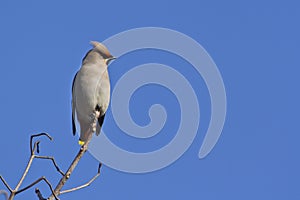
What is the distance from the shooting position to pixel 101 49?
800 centimetres

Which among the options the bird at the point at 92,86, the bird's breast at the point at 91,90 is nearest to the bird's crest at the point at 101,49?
the bird at the point at 92,86

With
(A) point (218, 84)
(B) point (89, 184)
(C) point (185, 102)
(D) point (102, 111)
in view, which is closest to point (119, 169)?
(B) point (89, 184)

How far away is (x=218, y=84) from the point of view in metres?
6.93

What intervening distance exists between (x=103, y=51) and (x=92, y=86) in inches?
19.0

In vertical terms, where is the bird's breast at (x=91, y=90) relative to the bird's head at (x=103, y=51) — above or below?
below

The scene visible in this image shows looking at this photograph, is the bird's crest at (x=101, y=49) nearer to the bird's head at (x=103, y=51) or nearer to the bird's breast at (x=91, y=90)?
the bird's head at (x=103, y=51)

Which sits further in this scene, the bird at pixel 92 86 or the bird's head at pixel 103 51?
the bird's head at pixel 103 51

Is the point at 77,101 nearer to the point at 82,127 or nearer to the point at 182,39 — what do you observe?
the point at 82,127

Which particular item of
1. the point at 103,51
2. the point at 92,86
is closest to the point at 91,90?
the point at 92,86

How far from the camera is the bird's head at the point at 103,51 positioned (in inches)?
314

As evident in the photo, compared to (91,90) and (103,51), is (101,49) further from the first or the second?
(91,90)

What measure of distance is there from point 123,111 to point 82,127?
3.71 feet

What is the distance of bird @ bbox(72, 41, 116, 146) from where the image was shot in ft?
25.6

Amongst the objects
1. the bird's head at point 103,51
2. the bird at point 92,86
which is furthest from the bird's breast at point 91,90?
the bird's head at point 103,51
